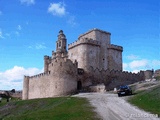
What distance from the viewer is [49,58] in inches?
2511

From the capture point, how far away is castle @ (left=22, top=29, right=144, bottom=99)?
4388 cm

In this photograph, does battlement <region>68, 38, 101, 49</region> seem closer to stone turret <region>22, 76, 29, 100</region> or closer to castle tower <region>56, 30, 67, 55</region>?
castle tower <region>56, 30, 67, 55</region>

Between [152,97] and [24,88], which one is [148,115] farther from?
[24,88]

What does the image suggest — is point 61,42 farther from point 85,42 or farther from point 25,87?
point 25,87

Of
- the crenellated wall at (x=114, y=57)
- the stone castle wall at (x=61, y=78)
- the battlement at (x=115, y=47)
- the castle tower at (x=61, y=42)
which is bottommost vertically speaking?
the stone castle wall at (x=61, y=78)

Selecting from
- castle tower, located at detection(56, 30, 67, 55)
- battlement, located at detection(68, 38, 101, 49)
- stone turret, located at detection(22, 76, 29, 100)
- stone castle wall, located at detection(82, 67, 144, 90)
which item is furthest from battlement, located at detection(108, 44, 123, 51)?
stone turret, located at detection(22, 76, 29, 100)

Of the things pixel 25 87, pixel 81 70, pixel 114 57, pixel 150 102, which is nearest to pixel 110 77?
pixel 81 70

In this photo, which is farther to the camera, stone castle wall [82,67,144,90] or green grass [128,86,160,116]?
stone castle wall [82,67,144,90]

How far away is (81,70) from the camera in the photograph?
48188 mm

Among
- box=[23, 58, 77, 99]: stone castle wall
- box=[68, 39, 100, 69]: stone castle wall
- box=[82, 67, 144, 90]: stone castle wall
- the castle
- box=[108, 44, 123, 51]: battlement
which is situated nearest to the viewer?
box=[23, 58, 77, 99]: stone castle wall

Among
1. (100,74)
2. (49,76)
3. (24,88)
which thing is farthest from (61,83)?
(24,88)

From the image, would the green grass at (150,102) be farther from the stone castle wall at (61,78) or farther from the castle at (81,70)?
the castle at (81,70)

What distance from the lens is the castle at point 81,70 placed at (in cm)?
4388

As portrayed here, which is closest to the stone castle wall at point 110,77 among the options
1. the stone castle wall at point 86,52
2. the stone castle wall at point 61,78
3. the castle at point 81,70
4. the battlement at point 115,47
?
the castle at point 81,70
